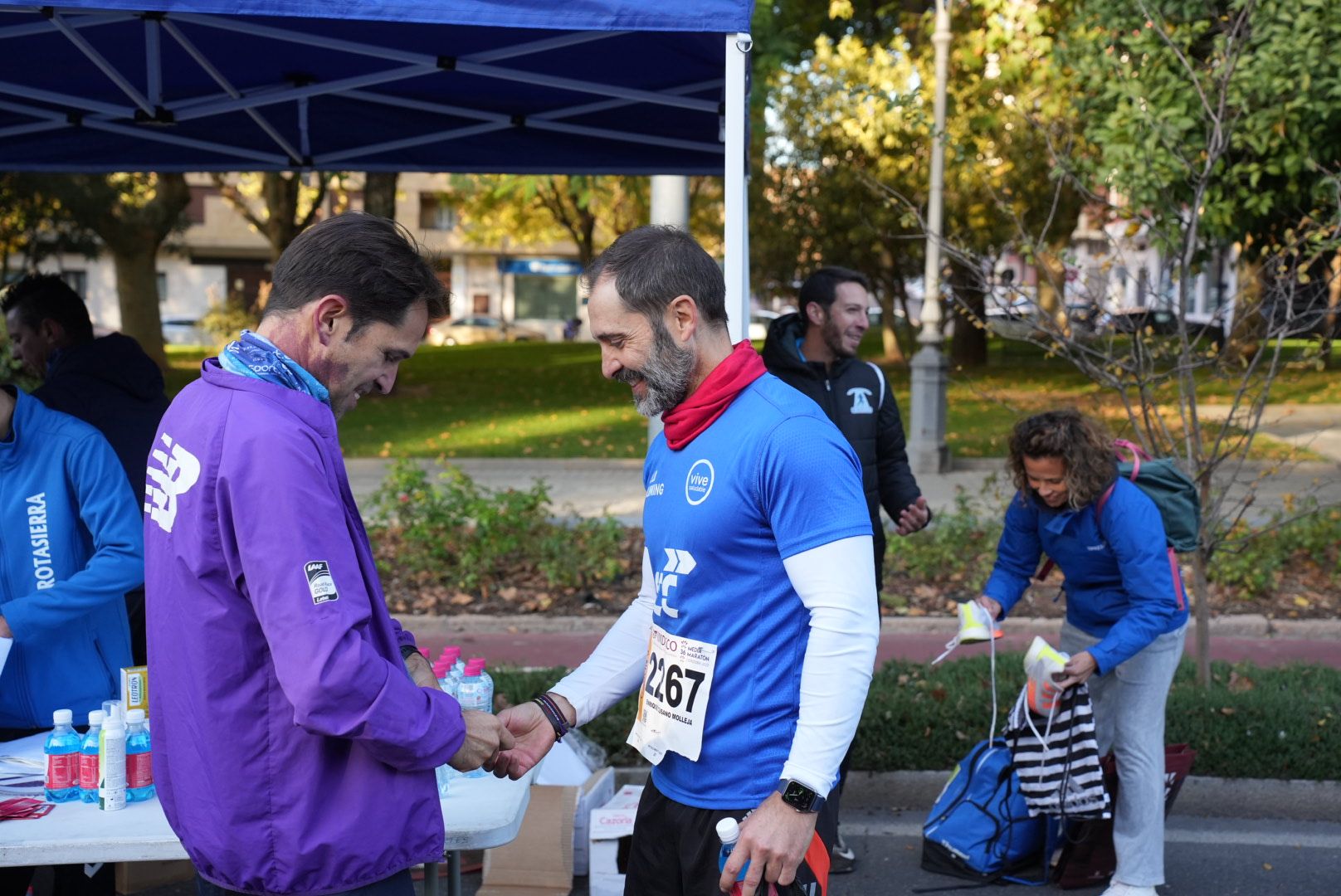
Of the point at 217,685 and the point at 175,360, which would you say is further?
the point at 175,360

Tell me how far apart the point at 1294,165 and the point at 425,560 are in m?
7.78

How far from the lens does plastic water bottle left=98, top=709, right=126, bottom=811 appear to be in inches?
124

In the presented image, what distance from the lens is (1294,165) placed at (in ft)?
35.3

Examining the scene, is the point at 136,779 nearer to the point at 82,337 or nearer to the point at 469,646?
the point at 82,337

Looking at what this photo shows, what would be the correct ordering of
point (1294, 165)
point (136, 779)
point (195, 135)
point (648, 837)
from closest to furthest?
point (648, 837), point (136, 779), point (195, 135), point (1294, 165)

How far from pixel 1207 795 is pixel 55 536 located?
176 inches

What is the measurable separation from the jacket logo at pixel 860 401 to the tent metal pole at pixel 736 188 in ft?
3.75

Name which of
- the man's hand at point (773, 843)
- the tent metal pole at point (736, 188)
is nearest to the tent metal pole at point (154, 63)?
the tent metal pole at point (736, 188)

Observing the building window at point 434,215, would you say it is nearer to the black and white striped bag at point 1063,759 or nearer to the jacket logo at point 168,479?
the black and white striped bag at point 1063,759

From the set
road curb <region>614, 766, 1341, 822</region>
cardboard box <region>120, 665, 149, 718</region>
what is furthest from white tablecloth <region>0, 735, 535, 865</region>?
road curb <region>614, 766, 1341, 822</region>

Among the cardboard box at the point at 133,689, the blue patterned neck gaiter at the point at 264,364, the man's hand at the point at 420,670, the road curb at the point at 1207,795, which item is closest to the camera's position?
the blue patterned neck gaiter at the point at 264,364

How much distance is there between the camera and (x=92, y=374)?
441 cm

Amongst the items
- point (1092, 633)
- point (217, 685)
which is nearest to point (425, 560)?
point (1092, 633)

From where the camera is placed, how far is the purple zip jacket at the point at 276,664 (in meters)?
1.95
